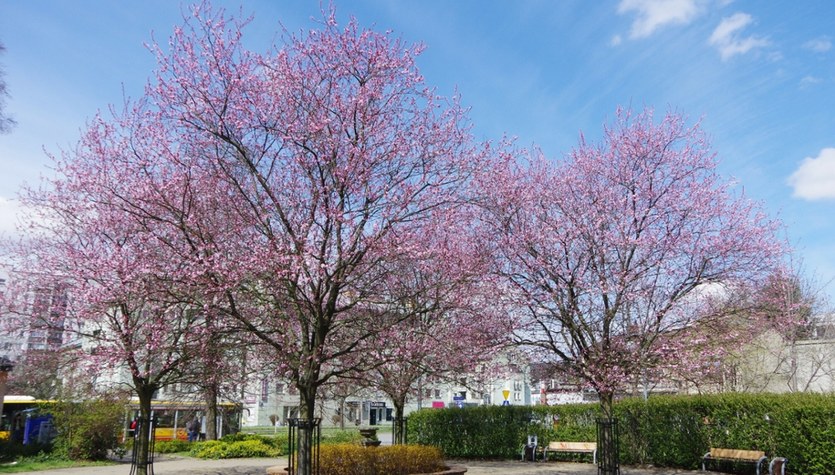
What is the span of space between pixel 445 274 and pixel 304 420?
343 cm

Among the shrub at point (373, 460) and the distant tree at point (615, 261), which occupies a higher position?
the distant tree at point (615, 261)

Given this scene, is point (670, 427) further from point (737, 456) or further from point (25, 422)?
point (25, 422)

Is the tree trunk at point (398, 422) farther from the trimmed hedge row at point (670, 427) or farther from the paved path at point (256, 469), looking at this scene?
the trimmed hedge row at point (670, 427)

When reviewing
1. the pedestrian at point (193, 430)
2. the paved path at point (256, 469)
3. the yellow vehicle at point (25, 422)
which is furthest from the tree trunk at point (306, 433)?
the pedestrian at point (193, 430)

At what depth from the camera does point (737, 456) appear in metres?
15.7

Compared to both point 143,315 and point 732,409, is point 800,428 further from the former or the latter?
point 143,315

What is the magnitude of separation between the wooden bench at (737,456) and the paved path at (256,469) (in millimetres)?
944

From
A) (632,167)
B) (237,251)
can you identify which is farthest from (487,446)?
(237,251)

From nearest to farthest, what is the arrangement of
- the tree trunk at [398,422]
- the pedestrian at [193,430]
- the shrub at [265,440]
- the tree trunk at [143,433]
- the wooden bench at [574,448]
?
the tree trunk at [143,433], the tree trunk at [398,422], the wooden bench at [574,448], the shrub at [265,440], the pedestrian at [193,430]

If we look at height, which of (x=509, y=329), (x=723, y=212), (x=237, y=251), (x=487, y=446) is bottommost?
(x=487, y=446)

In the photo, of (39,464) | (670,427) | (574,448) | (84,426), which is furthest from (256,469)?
(670,427)

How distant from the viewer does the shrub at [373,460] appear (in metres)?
13.0

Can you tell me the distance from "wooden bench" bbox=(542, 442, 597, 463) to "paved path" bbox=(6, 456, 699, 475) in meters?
0.44

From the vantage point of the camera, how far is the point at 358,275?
10844 mm
